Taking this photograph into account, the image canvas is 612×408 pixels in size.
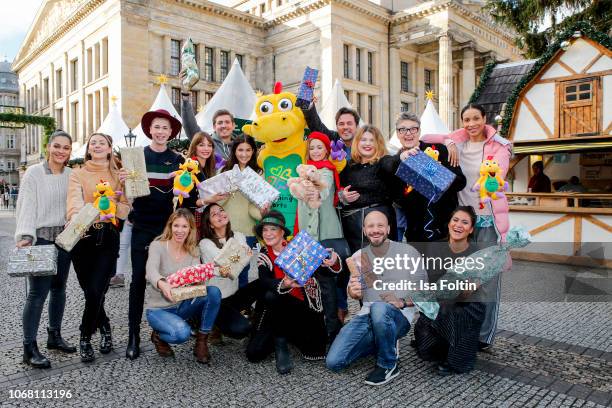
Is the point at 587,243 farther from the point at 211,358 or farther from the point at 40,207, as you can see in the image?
the point at 40,207

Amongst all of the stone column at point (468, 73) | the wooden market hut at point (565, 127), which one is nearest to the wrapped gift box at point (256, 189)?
the wooden market hut at point (565, 127)

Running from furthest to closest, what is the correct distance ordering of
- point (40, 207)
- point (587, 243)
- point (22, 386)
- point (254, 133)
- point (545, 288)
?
point (587, 243)
point (545, 288)
point (254, 133)
point (40, 207)
point (22, 386)

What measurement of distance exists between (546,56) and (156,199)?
9248mm

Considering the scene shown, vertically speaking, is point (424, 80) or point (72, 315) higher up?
point (424, 80)

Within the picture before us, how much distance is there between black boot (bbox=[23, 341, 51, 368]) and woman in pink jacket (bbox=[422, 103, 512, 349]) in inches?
147

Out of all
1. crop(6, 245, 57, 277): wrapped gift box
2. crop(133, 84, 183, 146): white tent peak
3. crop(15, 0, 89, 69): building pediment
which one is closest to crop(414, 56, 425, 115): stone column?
crop(15, 0, 89, 69): building pediment

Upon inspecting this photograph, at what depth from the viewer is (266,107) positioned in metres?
4.72

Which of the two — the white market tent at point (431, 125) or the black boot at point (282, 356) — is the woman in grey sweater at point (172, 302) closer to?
the black boot at point (282, 356)

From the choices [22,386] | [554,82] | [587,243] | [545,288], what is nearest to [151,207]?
[22,386]

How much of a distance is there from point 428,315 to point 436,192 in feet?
3.34

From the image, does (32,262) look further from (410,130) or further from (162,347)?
(410,130)

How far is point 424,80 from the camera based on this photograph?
41.1m

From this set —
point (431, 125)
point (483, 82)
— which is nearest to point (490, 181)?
point (483, 82)

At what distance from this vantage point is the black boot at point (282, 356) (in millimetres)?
3701
